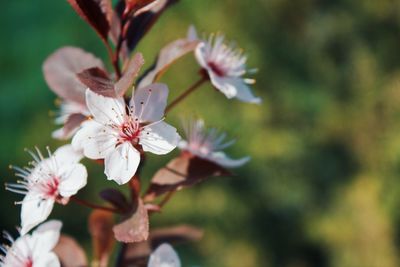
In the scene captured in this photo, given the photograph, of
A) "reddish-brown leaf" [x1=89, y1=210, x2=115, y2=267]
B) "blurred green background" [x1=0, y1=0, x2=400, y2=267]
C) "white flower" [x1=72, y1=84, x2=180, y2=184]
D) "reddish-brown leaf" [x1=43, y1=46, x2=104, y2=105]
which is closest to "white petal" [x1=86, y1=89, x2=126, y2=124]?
"white flower" [x1=72, y1=84, x2=180, y2=184]

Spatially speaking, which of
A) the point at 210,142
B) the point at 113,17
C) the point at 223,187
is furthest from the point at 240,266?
the point at 113,17

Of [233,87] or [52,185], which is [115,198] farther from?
[233,87]

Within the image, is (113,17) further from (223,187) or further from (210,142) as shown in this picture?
(223,187)

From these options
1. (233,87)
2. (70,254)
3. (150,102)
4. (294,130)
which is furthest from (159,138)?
(294,130)

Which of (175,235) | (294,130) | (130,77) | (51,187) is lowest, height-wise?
(294,130)

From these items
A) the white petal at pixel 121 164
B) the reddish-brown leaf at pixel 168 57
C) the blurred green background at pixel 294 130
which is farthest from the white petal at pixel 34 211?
the blurred green background at pixel 294 130
